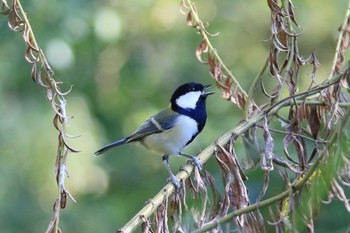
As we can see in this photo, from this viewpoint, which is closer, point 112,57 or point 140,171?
point 140,171

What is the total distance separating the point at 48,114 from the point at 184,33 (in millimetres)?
1497

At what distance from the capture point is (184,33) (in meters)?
6.42

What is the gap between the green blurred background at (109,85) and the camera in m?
5.15

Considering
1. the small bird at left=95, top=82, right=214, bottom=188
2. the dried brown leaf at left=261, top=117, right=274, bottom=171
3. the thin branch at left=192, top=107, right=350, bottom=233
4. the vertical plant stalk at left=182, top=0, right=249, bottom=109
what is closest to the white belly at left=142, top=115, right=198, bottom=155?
the small bird at left=95, top=82, right=214, bottom=188

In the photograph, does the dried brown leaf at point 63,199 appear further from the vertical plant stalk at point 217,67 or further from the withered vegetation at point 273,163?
the vertical plant stalk at point 217,67

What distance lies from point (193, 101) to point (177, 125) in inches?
4.8

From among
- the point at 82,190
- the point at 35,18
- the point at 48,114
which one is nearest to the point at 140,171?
the point at 82,190

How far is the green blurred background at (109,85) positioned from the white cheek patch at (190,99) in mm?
1452

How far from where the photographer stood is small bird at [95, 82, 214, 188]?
10.6 ft

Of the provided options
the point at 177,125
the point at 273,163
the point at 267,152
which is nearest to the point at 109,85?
the point at 177,125

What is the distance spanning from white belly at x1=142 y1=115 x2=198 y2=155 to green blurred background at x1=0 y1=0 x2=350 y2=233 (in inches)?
55.9

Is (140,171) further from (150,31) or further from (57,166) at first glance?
(57,166)

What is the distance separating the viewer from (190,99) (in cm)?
330

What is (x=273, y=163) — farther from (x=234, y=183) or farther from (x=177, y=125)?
(x=177, y=125)
